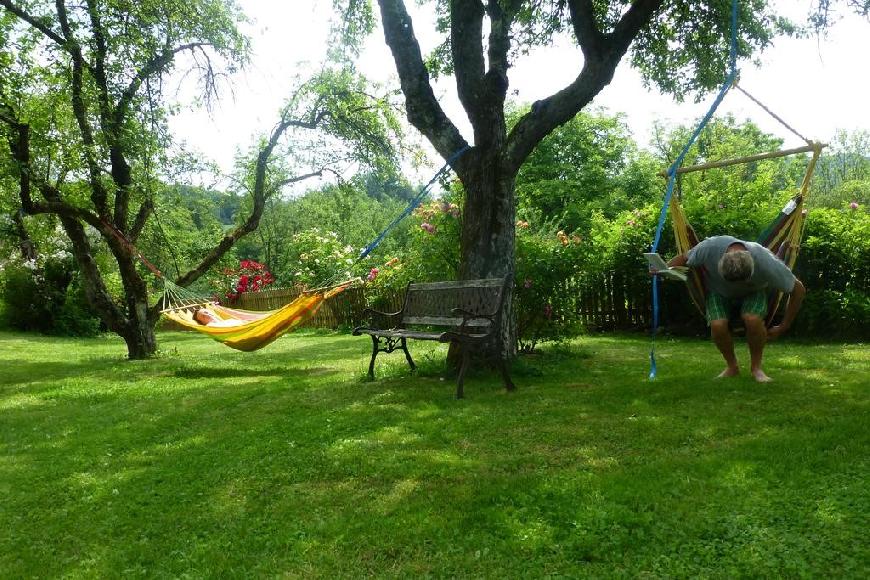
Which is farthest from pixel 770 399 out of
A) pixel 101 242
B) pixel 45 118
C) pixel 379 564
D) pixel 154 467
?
pixel 101 242

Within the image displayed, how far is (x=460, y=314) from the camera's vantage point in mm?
5605

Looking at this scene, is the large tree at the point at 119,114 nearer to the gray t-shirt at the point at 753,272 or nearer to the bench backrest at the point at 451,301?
the bench backrest at the point at 451,301

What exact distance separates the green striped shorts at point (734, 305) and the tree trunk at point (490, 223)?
1.73 m

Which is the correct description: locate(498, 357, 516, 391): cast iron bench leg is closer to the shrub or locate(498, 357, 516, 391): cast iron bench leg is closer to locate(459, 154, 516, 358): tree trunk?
locate(459, 154, 516, 358): tree trunk

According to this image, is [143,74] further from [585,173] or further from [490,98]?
[585,173]

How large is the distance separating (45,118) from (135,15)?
6.42 feet

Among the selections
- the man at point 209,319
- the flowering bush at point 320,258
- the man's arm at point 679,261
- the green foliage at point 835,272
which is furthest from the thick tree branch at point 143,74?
the green foliage at point 835,272

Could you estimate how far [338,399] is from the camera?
536 cm

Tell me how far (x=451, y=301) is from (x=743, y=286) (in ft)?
8.30

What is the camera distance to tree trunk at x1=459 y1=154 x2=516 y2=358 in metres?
5.93

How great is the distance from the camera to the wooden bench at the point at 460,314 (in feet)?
17.2

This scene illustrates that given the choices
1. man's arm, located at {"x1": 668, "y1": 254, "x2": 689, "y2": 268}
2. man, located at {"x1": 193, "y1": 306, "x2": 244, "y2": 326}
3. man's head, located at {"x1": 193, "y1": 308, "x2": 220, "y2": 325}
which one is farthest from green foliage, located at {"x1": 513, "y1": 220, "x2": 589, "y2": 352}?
man's head, located at {"x1": 193, "y1": 308, "x2": 220, "y2": 325}

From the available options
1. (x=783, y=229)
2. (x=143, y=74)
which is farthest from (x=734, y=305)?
(x=143, y=74)

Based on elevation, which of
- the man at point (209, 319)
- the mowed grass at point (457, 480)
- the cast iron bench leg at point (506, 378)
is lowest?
the mowed grass at point (457, 480)
